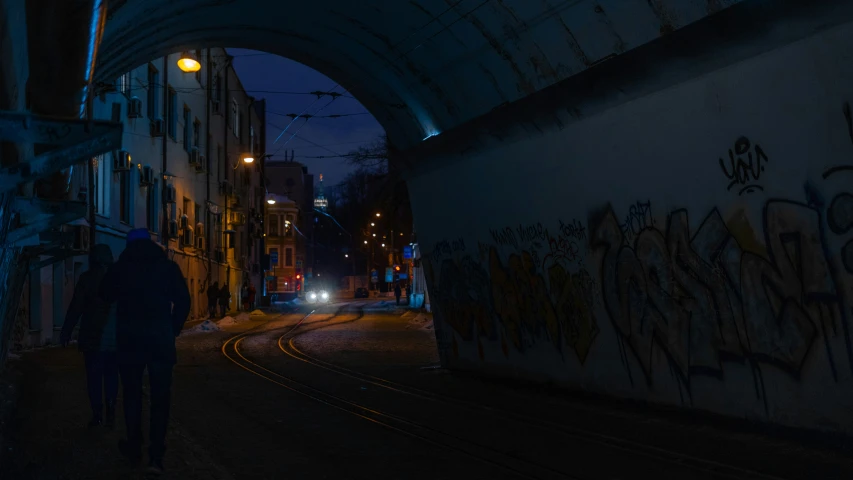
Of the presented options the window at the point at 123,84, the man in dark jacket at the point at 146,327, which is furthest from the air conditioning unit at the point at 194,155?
the man in dark jacket at the point at 146,327

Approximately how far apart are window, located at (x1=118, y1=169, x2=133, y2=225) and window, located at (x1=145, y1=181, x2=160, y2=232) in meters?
2.18

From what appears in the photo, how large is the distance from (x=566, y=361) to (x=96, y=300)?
18.3ft

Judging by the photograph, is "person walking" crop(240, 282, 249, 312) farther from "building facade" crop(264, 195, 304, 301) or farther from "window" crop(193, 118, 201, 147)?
"building facade" crop(264, 195, 304, 301)

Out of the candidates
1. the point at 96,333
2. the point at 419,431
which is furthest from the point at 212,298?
the point at 419,431

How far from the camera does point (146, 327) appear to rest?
635 cm

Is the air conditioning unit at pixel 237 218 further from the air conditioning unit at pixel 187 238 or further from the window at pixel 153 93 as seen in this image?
the window at pixel 153 93

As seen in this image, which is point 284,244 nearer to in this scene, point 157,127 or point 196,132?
point 196,132

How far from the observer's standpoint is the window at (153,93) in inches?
1152

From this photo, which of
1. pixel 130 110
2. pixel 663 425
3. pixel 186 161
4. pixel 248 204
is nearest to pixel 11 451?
pixel 663 425

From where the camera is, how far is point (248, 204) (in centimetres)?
5559

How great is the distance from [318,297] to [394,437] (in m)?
76.6

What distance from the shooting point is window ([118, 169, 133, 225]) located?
27.0m

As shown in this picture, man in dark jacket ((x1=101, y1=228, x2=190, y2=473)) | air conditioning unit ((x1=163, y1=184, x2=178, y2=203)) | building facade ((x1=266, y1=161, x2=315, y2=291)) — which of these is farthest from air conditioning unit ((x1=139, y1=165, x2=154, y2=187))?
building facade ((x1=266, y1=161, x2=315, y2=291))

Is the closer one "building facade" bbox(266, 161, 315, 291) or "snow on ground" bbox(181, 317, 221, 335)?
"snow on ground" bbox(181, 317, 221, 335)
